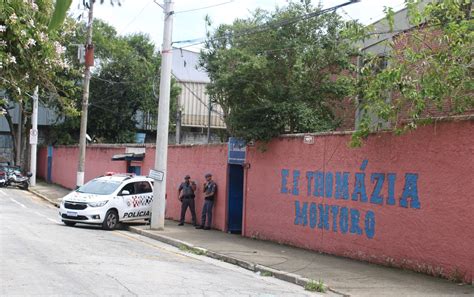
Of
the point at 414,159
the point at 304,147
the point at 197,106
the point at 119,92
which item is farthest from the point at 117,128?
the point at 414,159

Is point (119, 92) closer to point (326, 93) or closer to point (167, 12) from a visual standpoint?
point (167, 12)

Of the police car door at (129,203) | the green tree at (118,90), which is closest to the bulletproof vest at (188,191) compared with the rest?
the police car door at (129,203)

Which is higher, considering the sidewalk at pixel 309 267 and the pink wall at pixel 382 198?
the pink wall at pixel 382 198

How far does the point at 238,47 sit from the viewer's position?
55.0 ft

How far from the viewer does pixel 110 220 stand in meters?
17.3

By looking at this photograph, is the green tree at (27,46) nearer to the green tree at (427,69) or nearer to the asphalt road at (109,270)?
the asphalt road at (109,270)

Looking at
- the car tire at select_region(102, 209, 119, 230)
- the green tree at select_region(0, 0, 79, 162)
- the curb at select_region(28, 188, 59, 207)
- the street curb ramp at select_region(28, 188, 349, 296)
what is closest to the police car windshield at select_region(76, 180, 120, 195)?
the car tire at select_region(102, 209, 119, 230)

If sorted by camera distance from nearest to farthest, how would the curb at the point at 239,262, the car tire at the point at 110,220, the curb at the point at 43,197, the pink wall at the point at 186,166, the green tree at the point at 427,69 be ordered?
the green tree at the point at 427,69 < the curb at the point at 239,262 < the car tire at the point at 110,220 < the pink wall at the point at 186,166 < the curb at the point at 43,197

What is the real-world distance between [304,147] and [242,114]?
2.11 m

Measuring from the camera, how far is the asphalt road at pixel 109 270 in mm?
7754

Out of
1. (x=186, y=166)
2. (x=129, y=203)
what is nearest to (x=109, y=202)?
(x=129, y=203)

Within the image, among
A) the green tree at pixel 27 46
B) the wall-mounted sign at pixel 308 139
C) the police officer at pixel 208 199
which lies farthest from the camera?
the police officer at pixel 208 199

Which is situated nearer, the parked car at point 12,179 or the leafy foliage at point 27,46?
the leafy foliage at point 27,46

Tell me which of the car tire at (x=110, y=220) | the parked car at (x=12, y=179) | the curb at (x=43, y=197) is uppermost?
the parked car at (x=12, y=179)
